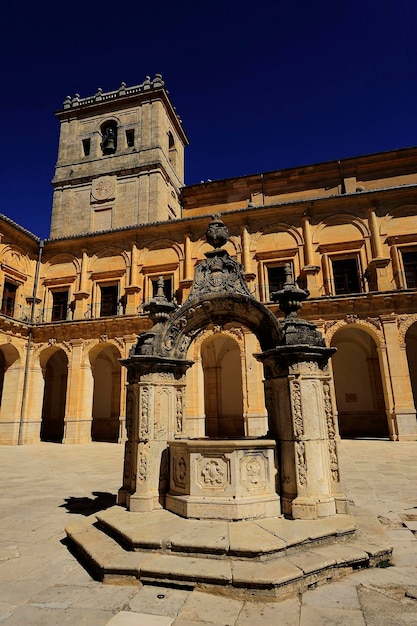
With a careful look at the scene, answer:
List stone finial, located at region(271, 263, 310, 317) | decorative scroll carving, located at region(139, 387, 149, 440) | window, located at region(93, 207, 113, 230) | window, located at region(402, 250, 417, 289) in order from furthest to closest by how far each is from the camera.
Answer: window, located at region(93, 207, 113, 230) → window, located at region(402, 250, 417, 289) → stone finial, located at region(271, 263, 310, 317) → decorative scroll carving, located at region(139, 387, 149, 440)

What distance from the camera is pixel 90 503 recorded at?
6945 millimetres

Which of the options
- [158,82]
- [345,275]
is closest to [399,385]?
[345,275]

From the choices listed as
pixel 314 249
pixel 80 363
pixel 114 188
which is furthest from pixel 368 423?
pixel 114 188

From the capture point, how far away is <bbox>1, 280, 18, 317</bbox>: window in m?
20.6

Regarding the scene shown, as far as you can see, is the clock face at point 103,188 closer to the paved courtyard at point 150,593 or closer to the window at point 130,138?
the window at point 130,138

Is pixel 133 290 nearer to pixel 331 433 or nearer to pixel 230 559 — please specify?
pixel 331 433

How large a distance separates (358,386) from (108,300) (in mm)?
14750

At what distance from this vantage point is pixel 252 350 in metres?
18.5

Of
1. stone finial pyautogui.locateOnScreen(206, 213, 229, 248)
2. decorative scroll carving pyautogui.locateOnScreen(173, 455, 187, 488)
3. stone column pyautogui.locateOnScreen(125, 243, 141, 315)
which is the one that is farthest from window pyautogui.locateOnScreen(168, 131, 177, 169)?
decorative scroll carving pyautogui.locateOnScreen(173, 455, 187, 488)

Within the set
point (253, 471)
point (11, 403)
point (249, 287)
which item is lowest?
point (253, 471)

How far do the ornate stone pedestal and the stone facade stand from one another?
461 inches

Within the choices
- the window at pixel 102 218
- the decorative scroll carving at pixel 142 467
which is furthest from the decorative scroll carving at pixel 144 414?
the window at pixel 102 218

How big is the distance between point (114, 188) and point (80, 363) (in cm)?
1297

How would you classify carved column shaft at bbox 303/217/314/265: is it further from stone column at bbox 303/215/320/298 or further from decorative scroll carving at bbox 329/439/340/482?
decorative scroll carving at bbox 329/439/340/482
